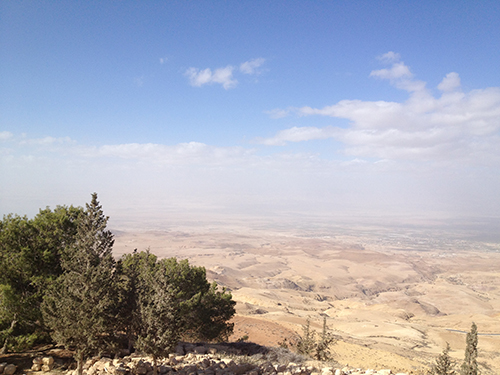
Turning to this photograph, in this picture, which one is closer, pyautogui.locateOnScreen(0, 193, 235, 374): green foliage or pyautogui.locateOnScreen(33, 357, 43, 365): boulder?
pyautogui.locateOnScreen(0, 193, 235, 374): green foliage

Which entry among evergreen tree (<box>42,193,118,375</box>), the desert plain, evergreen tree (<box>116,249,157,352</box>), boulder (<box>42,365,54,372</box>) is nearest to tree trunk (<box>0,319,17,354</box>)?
boulder (<box>42,365,54,372</box>)

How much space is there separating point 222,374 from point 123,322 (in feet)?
16.5

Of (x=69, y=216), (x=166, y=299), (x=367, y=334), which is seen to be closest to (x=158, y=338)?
(x=166, y=299)

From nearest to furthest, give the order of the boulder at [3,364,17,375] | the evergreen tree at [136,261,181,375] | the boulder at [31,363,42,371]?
the evergreen tree at [136,261,181,375]
the boulder at [3,364,17,375]
the boulder at [31,363,42,371]

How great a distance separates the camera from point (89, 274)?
12.9 m

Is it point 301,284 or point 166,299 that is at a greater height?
point 166,299

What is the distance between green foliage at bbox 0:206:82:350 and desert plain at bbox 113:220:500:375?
67.2ft

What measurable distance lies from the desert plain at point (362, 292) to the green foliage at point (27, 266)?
2048 cm

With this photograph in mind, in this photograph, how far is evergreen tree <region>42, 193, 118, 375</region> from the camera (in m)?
12.4

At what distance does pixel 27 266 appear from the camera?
53.6ft

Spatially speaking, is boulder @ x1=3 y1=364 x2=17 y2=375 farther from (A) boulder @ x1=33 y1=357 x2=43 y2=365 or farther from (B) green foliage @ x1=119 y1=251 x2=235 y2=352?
(B) green foliage @ x1=119 y1=251 x2=235 y2=352

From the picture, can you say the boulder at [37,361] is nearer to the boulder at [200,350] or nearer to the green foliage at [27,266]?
the green foliage at [27,266]

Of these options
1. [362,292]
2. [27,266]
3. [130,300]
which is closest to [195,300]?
[130,300]

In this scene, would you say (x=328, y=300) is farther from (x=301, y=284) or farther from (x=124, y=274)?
(x=124, y=274)
